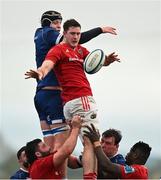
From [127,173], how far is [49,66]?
2363 mm

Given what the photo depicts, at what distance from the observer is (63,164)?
1633 centimetres

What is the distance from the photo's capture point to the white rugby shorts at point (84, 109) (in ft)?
52.1

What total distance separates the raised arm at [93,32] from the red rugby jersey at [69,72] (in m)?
0.40

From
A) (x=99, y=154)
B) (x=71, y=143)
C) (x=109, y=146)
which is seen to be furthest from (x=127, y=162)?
(x=71, y=143)

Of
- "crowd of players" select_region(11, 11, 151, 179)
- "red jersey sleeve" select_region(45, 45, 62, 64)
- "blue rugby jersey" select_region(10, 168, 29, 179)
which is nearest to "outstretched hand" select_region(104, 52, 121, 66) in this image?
"crowd of players" select_region(11, 11, 151, 179)

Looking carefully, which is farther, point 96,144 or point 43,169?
point 96,144

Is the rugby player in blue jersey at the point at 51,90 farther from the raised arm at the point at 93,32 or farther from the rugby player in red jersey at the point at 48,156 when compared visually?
the rugby player in red jersey at the point at 48,156

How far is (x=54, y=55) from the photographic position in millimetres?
15852

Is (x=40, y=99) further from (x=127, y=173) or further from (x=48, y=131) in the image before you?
(x=127, y=173)

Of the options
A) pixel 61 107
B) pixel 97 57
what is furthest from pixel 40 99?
pixel 97 57

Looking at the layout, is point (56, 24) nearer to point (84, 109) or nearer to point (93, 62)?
point (93, 62)

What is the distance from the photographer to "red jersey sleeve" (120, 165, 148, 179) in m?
16.0

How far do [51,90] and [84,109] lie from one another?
1329 millimetres

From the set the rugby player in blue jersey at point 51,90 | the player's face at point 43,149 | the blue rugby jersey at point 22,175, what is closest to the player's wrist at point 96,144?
→ the player's face at point 43,149
